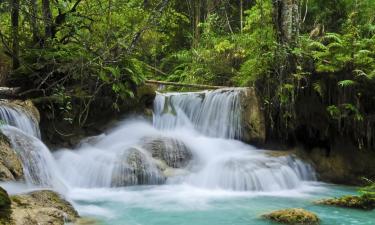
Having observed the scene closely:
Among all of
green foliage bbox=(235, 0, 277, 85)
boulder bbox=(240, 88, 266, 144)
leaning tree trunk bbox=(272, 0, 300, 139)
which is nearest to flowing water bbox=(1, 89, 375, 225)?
boulder bbox=(240, 88, 266, 144)

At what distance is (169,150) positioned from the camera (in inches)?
400

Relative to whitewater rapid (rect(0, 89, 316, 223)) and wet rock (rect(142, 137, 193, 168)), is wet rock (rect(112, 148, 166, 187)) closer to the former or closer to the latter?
whitewater rapid (rect(0, 89, 316, 223))

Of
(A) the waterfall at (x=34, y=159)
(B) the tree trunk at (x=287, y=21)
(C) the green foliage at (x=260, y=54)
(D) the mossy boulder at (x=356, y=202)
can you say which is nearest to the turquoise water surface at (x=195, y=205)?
(D) the mossy boulder at (x=356, y=202)

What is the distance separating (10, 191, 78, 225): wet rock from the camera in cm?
530

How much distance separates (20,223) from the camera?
16.8 feet

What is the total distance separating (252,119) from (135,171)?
142 inches

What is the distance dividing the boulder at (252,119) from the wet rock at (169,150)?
187cm

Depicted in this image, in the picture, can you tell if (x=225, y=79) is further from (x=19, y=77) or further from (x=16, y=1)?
(x=16, y=1)

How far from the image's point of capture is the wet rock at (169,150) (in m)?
9.99

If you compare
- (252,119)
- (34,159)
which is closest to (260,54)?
(252,119)

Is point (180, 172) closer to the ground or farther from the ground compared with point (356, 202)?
farther from the ground

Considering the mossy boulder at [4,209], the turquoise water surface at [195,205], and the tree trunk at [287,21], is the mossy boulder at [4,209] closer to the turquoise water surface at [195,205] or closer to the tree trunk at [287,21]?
the turquoise water surface at [195,205]

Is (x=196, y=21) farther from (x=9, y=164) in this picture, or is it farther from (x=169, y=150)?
(x=9, y=164)

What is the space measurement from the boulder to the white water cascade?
181 mm
